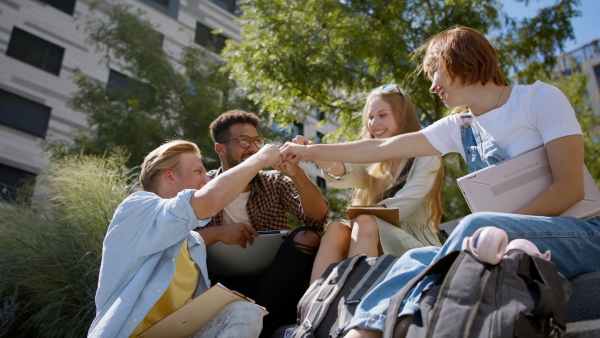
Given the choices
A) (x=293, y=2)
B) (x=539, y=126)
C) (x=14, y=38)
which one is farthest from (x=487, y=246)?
(x=14, y=38)

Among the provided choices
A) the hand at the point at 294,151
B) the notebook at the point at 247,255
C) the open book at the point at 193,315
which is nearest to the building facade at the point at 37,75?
the hand at the point at 294,151

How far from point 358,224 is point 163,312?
1141 mm

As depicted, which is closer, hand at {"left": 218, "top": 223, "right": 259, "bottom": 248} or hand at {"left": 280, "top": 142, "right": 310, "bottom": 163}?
hand at {"left": 218, "top": 223, "right": 259, "bottom": 248}

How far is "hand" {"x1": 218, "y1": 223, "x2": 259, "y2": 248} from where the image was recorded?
315 cm

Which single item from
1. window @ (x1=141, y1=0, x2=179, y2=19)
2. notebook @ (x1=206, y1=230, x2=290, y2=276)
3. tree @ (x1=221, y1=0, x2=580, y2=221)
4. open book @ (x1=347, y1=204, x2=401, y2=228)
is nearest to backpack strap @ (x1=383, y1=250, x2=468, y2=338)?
open book @ (x1=347, y1=204, x2=401, y2=228)

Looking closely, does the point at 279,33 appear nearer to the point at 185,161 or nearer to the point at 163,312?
the point at 185,161

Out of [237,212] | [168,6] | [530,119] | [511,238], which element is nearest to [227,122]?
[237,212]

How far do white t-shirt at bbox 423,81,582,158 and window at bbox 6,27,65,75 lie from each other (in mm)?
17081

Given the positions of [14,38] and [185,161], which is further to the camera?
[14,38]

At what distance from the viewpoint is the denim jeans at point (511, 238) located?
1.76 meters

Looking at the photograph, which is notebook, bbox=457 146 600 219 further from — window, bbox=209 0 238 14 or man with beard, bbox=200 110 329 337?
window, bbox=209 0 238 14

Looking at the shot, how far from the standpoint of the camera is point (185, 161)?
2908 mm

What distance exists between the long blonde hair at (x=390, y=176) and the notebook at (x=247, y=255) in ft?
2.36

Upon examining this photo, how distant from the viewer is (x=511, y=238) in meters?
1.82
